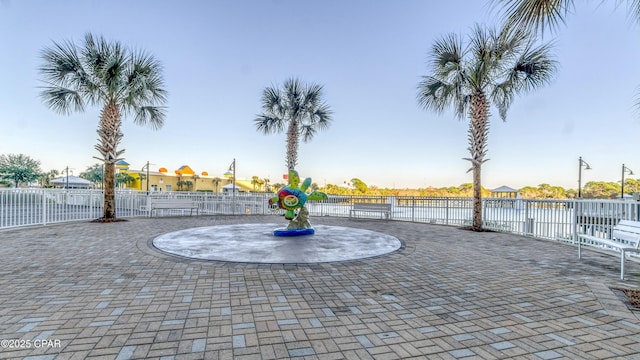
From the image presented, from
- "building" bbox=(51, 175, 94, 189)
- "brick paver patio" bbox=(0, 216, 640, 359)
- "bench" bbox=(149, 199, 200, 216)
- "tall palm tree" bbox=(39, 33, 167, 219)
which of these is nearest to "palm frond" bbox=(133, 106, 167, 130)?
"tall palm tree" bbox=(39, 33, 167, 219)

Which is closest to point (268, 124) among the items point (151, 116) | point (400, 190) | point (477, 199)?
point (151, 116)

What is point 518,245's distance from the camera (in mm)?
7039

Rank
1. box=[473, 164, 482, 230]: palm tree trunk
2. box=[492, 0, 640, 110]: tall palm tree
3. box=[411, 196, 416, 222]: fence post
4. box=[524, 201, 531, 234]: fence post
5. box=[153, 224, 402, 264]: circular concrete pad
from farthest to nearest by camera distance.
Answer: box=[411, 196, 416, 222]: fence post → box=[473, 164, 482, 230]: palm tree trunk → box=[524, 201, 531, 234]: fence post → box=[153, 224, 402, 264]: circular concrete pad → box=[492, 0, 640, 110]: tall palm tree

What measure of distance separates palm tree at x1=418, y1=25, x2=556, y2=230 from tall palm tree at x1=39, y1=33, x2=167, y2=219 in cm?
973

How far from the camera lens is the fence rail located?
715 cm

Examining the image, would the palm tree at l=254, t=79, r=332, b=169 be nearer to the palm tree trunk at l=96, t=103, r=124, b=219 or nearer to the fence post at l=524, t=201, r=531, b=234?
the palm tree trunk at l=96, t=103, r=124, b=219

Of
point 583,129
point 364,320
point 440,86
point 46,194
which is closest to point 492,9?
point 364,320

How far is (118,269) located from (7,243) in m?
3.99

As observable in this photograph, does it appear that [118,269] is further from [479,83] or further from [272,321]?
[479,83]

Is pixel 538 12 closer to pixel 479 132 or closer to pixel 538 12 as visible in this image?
Result: pixel 538 12

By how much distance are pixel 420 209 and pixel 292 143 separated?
6.92 metres

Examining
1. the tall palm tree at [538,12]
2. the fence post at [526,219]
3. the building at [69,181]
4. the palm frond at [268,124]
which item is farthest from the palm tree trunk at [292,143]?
the building at [69,181]

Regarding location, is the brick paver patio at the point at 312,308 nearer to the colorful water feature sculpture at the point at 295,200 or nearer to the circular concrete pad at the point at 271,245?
the circular concrete pad at the point at 271,245

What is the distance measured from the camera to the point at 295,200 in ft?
25.2
